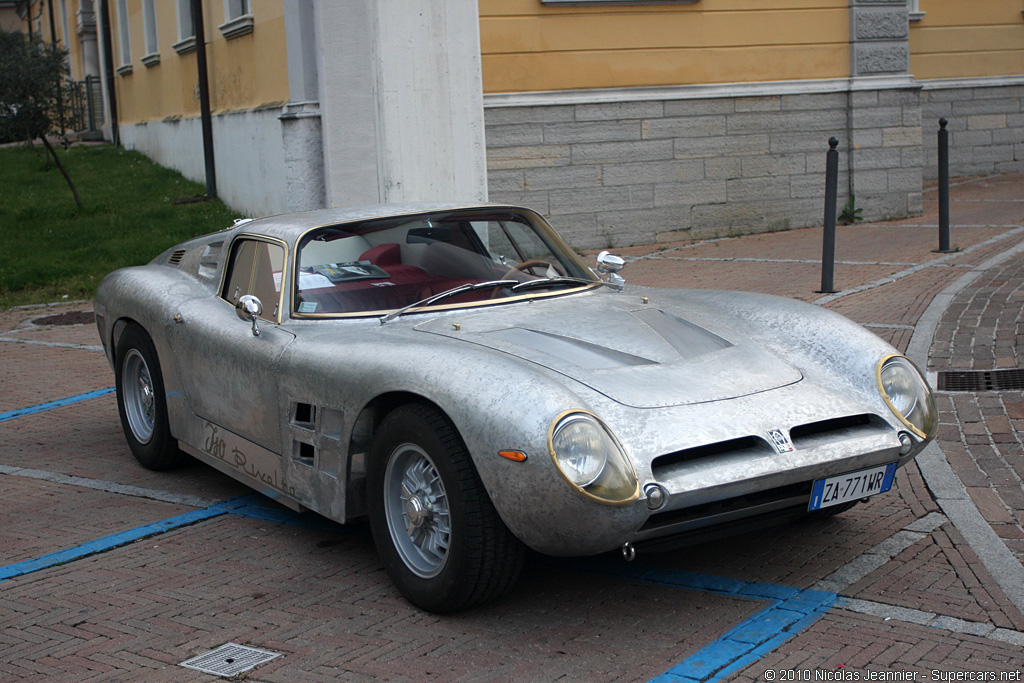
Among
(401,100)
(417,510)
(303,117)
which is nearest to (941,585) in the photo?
(417,510)

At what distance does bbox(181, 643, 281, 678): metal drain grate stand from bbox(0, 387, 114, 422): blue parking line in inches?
156

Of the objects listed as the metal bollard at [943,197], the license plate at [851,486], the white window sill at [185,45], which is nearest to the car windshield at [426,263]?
the license plate at [851,486]

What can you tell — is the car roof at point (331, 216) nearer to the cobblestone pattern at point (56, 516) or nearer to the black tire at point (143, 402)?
the black tire at point (143, 402)

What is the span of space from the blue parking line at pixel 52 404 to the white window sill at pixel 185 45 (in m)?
11.2

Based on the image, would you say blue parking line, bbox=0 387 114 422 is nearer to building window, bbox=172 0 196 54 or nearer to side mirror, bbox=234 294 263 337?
side mirror, bbox=234 294 263 337

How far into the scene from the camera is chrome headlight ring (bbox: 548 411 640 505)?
3.16 m

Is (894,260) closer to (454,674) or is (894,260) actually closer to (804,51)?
(804,51)

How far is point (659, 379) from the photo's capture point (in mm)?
3604

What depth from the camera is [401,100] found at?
11977mm

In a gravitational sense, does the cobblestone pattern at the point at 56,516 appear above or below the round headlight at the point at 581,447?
below

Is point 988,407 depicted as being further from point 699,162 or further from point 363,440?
point 699,162

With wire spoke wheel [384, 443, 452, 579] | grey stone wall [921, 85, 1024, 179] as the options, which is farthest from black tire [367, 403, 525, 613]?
grey stone wall [921, 85, 1024, 179]

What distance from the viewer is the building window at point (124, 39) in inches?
909

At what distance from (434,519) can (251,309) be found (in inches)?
53.8
